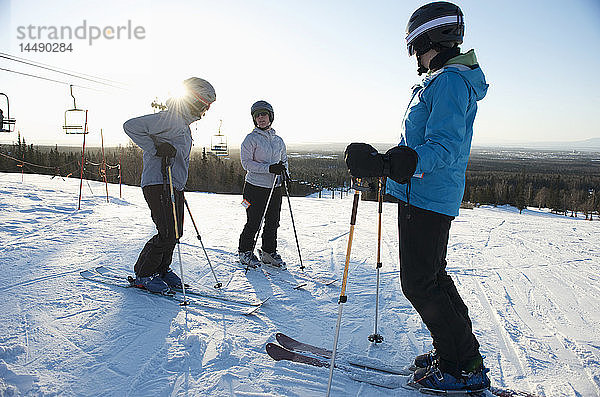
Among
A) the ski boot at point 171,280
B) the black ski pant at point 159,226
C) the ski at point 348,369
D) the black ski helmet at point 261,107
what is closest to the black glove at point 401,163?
the ski at point 348,369

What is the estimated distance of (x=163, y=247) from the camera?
3.50 metres

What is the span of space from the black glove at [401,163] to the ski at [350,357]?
4.67 ft

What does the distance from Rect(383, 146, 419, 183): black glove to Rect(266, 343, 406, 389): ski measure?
54.5 inches

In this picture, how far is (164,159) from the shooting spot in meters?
3.28

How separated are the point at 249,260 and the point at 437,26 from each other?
3.58 m

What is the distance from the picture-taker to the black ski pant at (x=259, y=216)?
4605mm

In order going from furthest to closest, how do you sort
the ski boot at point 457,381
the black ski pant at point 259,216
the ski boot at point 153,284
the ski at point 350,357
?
the black ski pant at point 259,216 → the ski boot at point 153,284 → the ski at point 350,357 → the ski boot at point 457,381

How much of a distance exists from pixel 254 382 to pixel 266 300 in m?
1.34

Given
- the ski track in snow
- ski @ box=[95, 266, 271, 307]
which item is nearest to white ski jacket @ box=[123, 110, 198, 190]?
ski @ box=[95, 266, 271, 307]

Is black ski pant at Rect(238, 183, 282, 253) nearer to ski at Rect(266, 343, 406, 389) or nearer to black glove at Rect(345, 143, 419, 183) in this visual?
ski at Rect(266, 343, 406, 389)

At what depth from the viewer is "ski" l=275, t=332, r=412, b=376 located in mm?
2379

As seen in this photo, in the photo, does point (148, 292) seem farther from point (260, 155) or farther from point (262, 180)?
point (260, 155)

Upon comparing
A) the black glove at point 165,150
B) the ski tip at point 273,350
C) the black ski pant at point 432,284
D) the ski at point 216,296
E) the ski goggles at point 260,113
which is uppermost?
the ski goggles at point 260,113

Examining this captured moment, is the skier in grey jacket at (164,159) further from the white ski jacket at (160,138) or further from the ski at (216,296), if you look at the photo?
the ski at (216,296)
